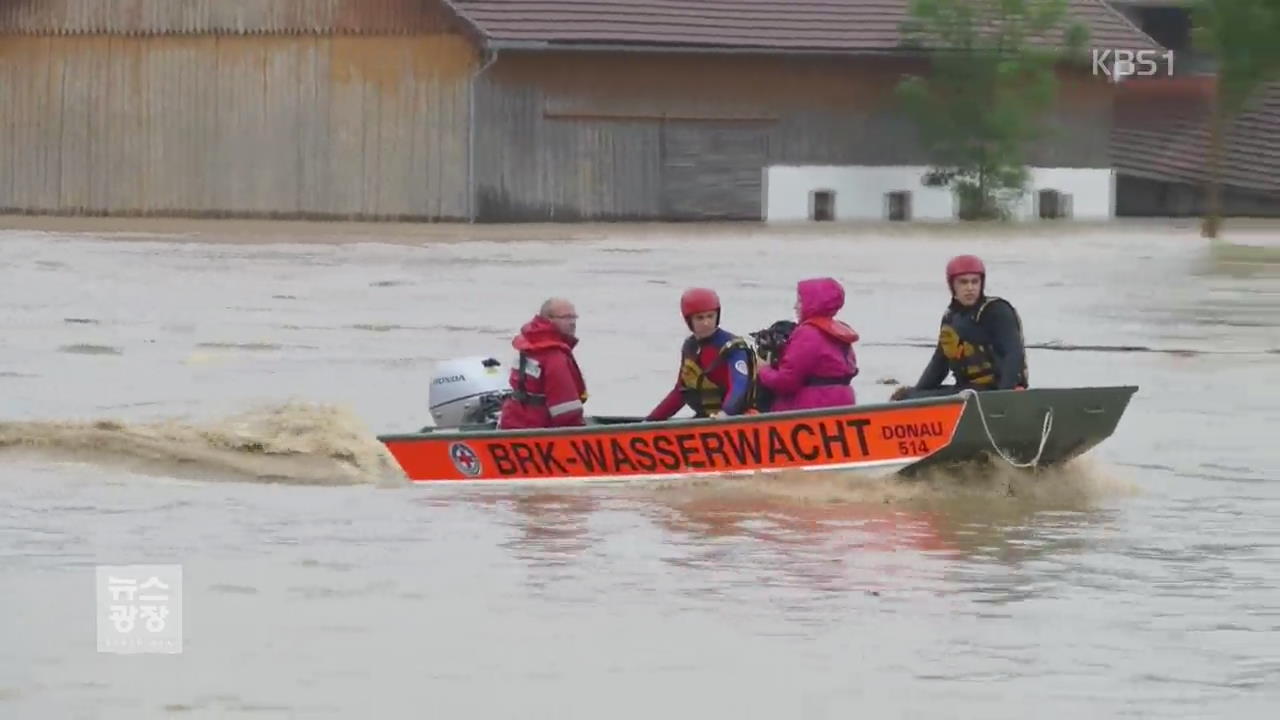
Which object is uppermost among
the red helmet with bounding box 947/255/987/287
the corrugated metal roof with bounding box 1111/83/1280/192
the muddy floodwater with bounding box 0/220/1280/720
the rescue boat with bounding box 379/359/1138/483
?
the corrugated metal roof with bounding box 1111/83/1280/192

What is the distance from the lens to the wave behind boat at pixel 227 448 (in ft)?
55.9

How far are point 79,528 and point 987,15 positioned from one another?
39107mm

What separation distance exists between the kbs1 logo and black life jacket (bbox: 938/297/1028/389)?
38916 millimetres

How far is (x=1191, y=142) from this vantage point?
181 feet

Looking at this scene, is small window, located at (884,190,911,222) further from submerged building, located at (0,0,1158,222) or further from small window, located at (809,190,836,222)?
small window, located at (809,190,836,222)

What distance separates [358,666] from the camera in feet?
35.8

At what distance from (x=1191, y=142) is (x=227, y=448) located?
1573 inches

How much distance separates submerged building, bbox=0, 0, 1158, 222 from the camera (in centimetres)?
4888

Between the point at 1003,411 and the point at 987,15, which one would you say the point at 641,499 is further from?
the point at 987,15

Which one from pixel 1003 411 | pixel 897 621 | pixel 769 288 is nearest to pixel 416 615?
pixel 897 621

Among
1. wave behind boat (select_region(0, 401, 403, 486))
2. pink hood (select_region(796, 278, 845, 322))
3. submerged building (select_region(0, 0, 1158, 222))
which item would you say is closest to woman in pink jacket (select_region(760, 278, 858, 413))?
pink hood (select_region(796, 278, 845, 322))

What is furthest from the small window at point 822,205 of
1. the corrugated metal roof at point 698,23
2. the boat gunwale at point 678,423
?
the boat gunwale at point 678,423

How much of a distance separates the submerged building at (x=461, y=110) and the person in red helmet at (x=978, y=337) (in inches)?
1280

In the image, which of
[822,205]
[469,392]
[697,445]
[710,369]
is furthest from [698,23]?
[697,445]
